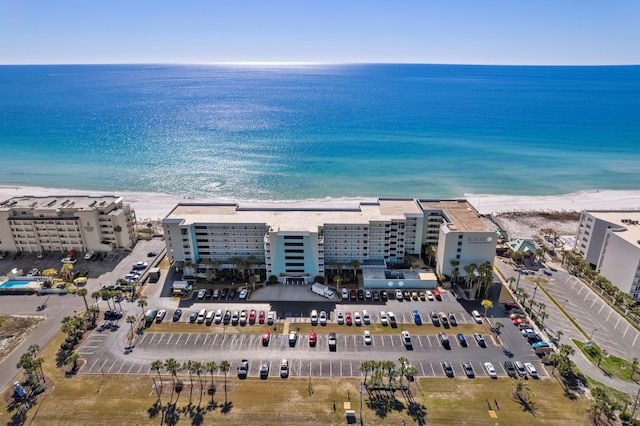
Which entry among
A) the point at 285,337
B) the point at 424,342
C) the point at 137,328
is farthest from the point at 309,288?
the point at 137,328

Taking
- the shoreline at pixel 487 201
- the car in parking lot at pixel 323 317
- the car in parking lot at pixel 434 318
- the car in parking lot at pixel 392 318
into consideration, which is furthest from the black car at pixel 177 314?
the shoreline at pixel 487 201

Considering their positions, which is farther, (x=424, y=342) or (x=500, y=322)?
(x=500, y=322)

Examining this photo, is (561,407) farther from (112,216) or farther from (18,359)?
(112,216)

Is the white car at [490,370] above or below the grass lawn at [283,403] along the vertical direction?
above

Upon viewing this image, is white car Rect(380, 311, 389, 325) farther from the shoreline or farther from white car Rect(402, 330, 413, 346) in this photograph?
the shoreline

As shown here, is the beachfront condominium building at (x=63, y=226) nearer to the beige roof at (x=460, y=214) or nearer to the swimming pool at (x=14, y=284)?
the swimming pool at (x=14, y=284)

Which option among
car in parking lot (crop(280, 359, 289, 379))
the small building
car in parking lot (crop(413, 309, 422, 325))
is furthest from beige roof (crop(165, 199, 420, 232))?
car in parking lot (crop(280, 359, 289, 379))
